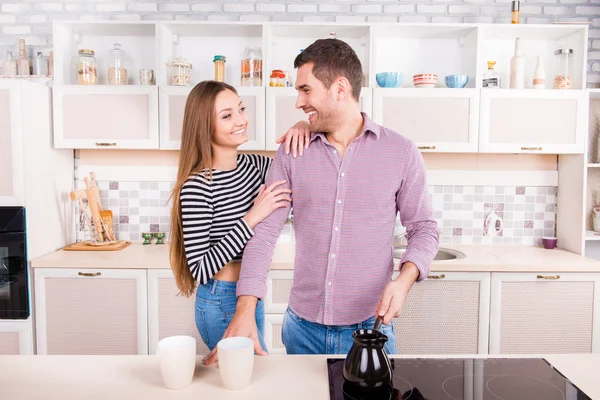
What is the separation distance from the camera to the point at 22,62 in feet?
10.3

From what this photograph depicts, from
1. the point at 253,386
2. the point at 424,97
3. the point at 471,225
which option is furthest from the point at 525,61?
the point at 253,386

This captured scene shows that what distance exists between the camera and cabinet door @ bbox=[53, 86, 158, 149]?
2926 mm

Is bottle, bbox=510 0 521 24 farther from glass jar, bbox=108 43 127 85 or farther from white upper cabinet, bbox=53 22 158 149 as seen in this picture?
glass jar, bbox=108 43 127 85

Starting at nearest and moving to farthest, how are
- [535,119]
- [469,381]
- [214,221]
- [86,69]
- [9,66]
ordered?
[469,381] → [214,221] → [535,119] → [86,69] → [9,66]

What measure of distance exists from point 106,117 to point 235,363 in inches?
88.6

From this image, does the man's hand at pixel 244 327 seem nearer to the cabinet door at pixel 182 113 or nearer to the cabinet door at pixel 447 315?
the cabinet door at pixel 447 315

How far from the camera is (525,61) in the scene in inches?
127

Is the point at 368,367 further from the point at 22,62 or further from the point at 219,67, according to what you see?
the point at 22,62

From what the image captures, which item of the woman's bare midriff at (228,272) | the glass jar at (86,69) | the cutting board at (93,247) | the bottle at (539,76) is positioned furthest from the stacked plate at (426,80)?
the cutting board at (93,247)

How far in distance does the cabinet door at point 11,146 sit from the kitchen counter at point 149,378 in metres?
1.65

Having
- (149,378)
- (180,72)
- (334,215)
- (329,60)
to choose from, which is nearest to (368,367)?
(149,378)

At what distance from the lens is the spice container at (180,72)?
2.93 m

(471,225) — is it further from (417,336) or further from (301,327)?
(301,327)

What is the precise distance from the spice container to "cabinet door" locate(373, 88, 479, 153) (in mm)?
1104
